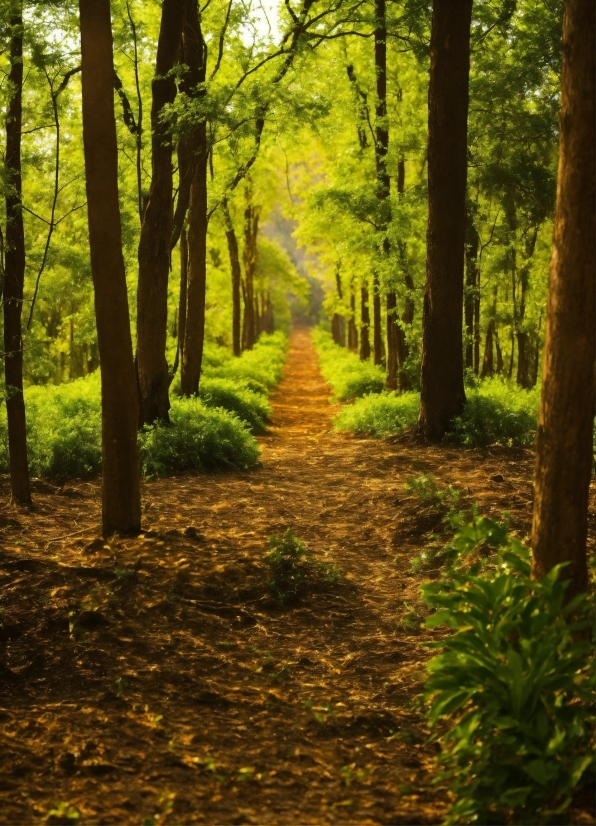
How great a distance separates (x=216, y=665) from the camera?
5547 mm

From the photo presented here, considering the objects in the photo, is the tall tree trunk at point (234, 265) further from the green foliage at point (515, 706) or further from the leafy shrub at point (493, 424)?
the green foliage at point (515, 706)

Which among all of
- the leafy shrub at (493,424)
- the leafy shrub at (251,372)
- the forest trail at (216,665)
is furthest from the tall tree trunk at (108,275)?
the leafy shrub at (251,372)

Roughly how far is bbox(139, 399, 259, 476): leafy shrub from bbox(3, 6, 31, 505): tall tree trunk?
7.63 ft

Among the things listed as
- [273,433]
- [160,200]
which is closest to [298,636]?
[160,200]

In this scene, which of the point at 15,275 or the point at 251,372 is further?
the point at 251,372

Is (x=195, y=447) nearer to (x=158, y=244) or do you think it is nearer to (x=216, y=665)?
(x=158, y=244)

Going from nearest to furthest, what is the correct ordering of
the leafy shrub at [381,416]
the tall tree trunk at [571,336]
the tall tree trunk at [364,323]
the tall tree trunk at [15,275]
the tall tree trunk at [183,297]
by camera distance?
the tall tree trunk at [571,336]
the tall tree trunk at [15,275]
the leafy shrub at [381,416]
the tall tree trunk at [183,297]
the tall tree trunk at [364,323]

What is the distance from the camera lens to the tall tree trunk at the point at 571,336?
4.15 meters

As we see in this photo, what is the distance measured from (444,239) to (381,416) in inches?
146

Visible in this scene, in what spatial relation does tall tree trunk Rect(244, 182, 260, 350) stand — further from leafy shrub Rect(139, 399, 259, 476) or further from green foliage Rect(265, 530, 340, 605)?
green foliage Rect(265, 530, 340, 605)

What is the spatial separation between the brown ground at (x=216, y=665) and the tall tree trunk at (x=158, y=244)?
10.7 feet

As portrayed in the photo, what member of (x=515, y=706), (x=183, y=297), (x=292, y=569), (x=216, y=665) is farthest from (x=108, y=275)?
(x=183, y=297)

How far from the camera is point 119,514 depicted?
24.9 feet

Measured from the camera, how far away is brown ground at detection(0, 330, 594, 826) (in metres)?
3.93
